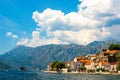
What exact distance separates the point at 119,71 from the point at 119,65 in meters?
3.87

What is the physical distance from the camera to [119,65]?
19950 cm

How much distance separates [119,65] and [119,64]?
0.77m

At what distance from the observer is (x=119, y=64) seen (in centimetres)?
19912

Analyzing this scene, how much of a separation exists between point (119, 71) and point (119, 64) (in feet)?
14.7

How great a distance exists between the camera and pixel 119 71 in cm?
19875
